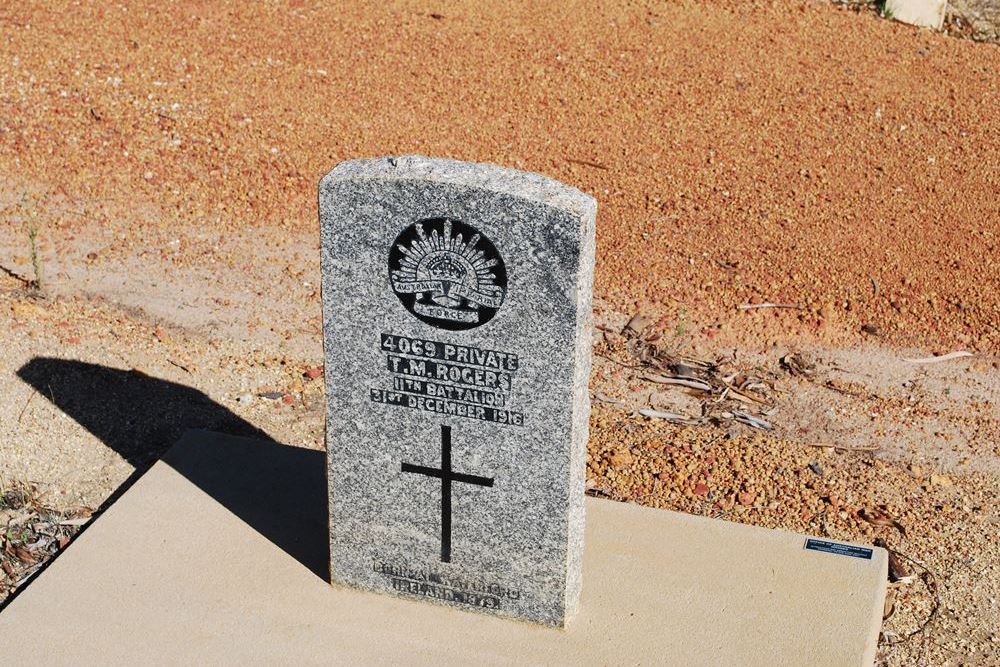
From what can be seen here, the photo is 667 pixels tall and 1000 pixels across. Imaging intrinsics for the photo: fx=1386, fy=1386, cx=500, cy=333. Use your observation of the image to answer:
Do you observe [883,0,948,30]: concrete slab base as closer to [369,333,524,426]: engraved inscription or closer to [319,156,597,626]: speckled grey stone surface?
[319,156,597,626]: speckled grey stone surface

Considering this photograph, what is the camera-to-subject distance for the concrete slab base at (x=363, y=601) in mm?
5578

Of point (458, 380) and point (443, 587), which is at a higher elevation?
point (458, 380)

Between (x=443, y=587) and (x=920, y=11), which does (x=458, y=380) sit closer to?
(x=443, y=587)

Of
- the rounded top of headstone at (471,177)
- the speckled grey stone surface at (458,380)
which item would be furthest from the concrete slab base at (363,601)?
the rounded top of headstone at (471,177)

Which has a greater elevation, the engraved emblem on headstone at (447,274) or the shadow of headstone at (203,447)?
the engraved emblem on headstone at (447,274)

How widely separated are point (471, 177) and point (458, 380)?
2.73ft

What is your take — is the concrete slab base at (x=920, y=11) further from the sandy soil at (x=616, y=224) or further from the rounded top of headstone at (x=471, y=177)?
the rounded top of headstone at (x=471, y=177)

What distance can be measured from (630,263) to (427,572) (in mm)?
3757

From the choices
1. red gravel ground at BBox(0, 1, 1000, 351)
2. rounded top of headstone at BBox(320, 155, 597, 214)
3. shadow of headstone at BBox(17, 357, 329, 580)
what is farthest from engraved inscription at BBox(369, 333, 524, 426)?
red gravel ground at BBox(0, 1, 1000, 351)

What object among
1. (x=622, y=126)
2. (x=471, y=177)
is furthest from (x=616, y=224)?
(x=471, y=177)

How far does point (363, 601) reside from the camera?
5.91m

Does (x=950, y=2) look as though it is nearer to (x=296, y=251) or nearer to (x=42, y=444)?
(x=296, y=251)

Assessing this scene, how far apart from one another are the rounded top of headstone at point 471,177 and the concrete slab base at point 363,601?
5.87ft

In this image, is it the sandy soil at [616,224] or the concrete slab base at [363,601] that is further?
the sandy soil at [616,224]
